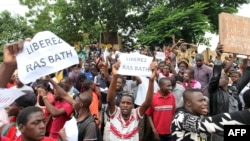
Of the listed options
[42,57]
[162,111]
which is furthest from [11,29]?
[42,57]

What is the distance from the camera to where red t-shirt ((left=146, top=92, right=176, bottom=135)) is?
18.8ft

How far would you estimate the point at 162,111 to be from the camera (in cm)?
573

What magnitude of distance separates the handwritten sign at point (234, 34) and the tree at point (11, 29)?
26263mm

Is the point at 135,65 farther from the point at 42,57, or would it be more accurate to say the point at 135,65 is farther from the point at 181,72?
the point at 181,72

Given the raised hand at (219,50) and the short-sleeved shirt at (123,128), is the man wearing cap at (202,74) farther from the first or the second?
the short-sleeved shirt at (123,128)

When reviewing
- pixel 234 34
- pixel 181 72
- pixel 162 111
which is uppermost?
pixel 234 34

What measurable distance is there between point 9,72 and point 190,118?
5.56 ft

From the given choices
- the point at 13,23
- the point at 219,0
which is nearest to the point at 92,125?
the point at 219,0

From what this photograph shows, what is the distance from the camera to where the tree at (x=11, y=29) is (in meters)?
29.9

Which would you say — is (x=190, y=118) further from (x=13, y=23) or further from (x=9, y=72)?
(x=13, y=23)

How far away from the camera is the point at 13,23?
31.9 metres

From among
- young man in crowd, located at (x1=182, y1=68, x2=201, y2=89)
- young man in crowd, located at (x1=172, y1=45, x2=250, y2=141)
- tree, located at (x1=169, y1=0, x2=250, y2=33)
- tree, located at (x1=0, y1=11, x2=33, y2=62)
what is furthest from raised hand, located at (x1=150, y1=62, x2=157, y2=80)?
tree, located at (x1=0, y1=11, x2=33, y2=62)

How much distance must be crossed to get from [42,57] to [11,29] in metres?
28.2

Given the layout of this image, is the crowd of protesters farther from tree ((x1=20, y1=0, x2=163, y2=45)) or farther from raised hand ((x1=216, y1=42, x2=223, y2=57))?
tree ((x1=20, y1=0, x2=163, y2=45))
